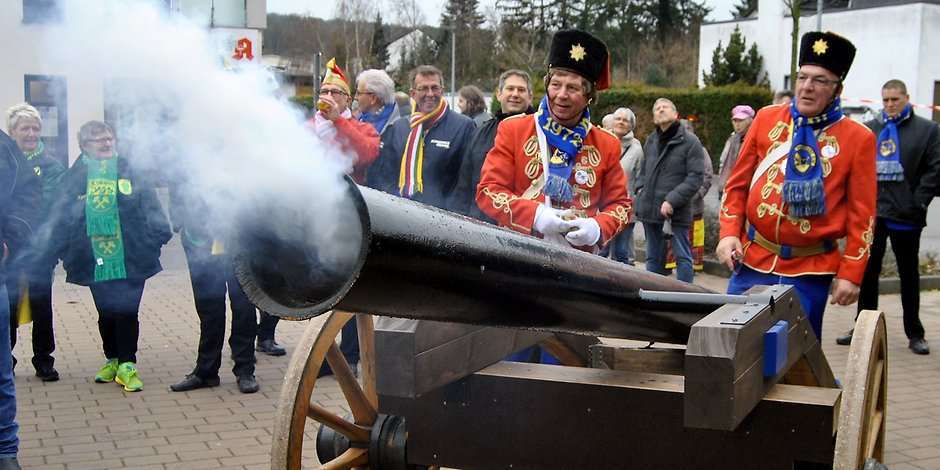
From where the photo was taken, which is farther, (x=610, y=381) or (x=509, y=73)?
(x=509, y=73)

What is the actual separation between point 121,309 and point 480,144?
242 cm

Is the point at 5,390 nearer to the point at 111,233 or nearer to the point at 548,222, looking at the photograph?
the point at 111,233

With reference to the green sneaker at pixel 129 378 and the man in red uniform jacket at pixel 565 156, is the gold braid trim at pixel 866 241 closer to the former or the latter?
the man in red uniform jacket at pixel 565 156

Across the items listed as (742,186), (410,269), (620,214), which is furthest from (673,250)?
(410,269)

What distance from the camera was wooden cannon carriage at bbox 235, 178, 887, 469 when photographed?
1.95m

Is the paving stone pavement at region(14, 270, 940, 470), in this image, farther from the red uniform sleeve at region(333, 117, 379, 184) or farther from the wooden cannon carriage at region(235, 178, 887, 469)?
the red uniform sleeve at region(333, 117, 379, 184)

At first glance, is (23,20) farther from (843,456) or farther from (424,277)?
(843,456)

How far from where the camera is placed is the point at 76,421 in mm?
5691

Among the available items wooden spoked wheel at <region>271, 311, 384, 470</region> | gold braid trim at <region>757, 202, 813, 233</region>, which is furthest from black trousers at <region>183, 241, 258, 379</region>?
gold braid trim at <region>757, 202, 813, 233</region>

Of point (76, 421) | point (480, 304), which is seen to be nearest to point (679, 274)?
point (76, 421)

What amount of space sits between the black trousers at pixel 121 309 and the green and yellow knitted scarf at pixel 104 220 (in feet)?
0.65

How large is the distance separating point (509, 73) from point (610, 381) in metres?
4.13

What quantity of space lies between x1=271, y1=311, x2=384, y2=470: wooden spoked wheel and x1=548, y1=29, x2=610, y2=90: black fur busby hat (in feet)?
4.31

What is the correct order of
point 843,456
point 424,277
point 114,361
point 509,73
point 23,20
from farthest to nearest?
point 509,73 → point 114,361 → point 843,456 → point 23,20 → point 424,277
